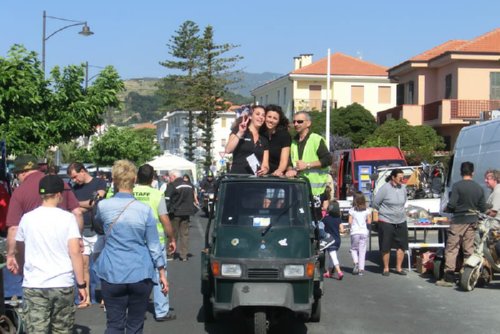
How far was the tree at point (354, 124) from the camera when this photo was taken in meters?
53.7

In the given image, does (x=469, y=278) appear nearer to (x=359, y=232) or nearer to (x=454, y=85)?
(x=359, y=232)

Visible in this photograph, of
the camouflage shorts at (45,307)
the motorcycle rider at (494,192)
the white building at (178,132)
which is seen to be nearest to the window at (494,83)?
the motorcycle rider at (494,192)

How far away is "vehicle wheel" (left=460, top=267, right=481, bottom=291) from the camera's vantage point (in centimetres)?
1252

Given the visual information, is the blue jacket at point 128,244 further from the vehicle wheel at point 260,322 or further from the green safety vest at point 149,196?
the green safety vest at point 149,196

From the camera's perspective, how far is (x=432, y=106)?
143ft

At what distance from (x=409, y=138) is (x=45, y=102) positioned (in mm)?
23599

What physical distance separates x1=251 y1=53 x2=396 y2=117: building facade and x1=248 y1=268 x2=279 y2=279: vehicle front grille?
54.7m

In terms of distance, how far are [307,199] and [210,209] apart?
118 centimetres

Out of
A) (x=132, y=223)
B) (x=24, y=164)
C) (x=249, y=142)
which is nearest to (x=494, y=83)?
(x=249, y=142)

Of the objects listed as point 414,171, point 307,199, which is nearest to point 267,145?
point 307,199

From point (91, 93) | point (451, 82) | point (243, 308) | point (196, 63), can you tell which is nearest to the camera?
point (243, 308)

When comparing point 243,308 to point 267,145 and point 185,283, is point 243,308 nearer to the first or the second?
point 267,145

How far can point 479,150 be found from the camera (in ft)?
50.7

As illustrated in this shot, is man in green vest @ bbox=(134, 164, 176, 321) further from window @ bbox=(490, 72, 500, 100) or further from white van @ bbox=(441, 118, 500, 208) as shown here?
window @ bbox=(490, 72, 500, 100)
